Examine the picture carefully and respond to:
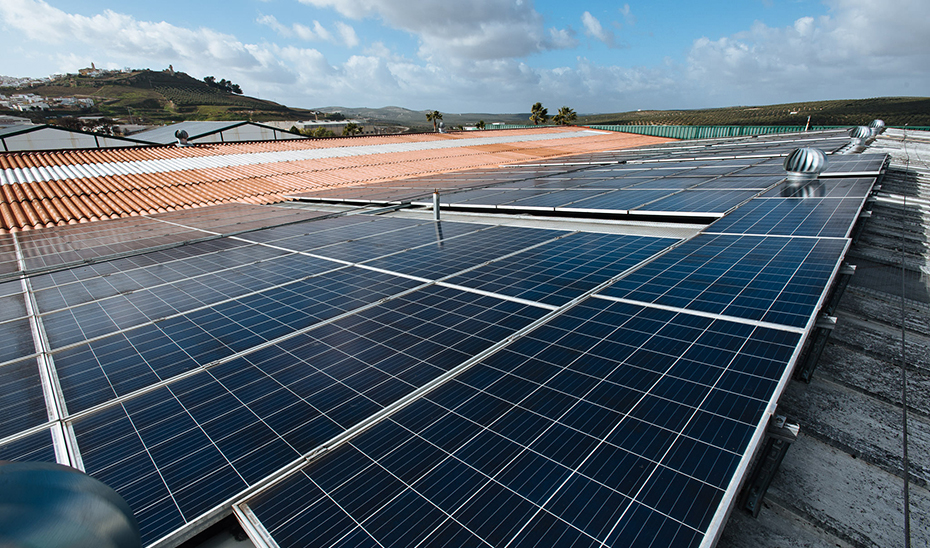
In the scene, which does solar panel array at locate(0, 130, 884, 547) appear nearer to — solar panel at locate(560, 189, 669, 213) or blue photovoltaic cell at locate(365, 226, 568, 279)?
blue photovoltaic cell at locate(365, 226, 568, 279)

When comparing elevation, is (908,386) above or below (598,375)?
below

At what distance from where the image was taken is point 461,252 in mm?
11555

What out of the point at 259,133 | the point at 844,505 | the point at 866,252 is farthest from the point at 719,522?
the point at 259,133

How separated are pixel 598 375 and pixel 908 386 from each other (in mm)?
7754

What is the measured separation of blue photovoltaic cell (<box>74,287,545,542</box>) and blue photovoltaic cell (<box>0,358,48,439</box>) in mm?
710

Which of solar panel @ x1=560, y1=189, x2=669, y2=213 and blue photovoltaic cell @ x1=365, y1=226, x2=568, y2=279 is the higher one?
solar panel @ x1=560, y1=189, x2=669, y2=213

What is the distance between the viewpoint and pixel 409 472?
4258 mm

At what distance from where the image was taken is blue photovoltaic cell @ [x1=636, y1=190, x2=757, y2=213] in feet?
44.8

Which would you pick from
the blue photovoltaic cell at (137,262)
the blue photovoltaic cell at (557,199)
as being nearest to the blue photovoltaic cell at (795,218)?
the blue photovoltaic cell at (557,199)

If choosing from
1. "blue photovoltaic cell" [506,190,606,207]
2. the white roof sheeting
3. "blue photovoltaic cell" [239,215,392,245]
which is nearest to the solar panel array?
"blue photovoltaic cell" [239,215,392,245]

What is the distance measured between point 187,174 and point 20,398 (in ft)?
93.2

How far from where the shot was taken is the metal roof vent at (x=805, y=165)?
1708 centimetres

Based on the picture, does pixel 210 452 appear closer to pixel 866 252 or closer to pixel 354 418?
pixel 354 418

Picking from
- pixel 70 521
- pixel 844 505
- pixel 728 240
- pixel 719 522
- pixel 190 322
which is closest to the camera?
pixel 70 521
